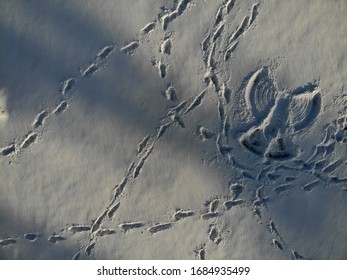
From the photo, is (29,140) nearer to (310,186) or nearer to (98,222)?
(98,222)

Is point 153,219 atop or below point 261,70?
below

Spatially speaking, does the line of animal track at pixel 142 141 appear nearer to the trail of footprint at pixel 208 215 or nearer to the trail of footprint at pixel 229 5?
the trail of footprint at pixel 208 215

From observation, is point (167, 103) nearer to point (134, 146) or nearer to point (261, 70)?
point (134, 146)

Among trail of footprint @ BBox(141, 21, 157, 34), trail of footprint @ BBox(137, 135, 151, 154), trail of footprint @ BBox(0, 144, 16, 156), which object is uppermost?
trail of footprint @ BBox(141, 21, 157, 34)

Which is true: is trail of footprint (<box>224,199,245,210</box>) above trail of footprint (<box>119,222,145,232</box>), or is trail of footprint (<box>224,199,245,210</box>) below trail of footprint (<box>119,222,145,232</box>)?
above

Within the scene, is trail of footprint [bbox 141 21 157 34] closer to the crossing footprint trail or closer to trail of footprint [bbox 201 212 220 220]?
the crossing footprint trail

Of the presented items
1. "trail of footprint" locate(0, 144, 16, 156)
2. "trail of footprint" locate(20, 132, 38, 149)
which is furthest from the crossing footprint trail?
"trail of footprint" locate(0, 144, 16, 156)

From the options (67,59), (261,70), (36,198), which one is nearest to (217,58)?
Result: (261,70)

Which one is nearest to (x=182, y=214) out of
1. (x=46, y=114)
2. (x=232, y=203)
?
(x=232, y=203)
